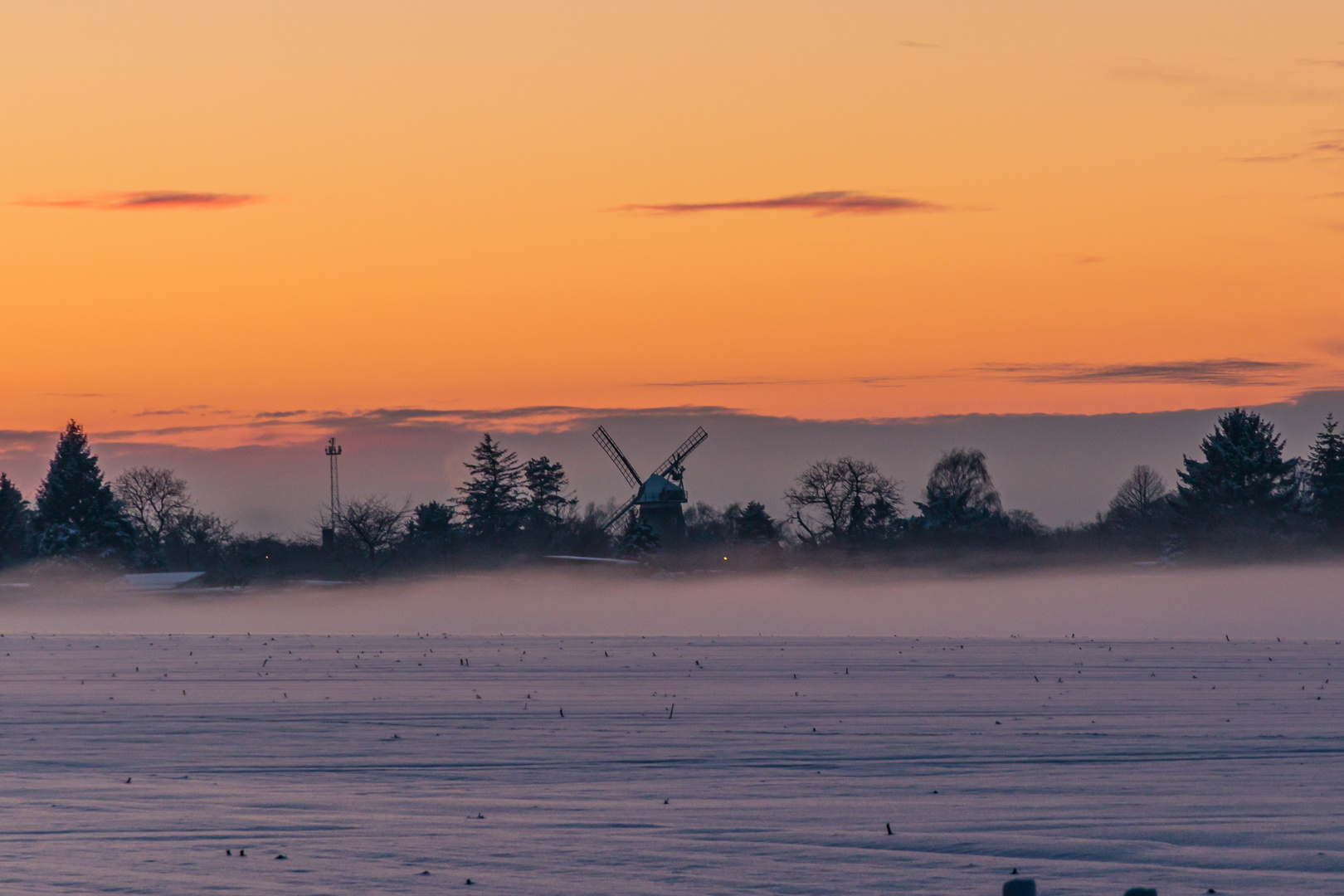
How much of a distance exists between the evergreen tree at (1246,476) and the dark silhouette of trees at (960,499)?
73.1ft

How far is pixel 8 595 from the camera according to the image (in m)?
104

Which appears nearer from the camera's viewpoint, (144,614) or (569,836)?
(569,836)

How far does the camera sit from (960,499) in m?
111

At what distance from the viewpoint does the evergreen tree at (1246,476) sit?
87.8 m

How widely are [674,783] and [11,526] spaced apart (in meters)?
108

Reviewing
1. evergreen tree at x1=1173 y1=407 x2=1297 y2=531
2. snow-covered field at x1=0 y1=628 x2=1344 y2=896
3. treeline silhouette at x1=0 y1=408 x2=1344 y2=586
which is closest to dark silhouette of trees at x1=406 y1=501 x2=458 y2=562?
treeline silhouette at x1=0 y1=408 x2=1344 y2=586

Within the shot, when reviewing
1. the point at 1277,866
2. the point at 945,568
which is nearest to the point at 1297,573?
the point at 945,568

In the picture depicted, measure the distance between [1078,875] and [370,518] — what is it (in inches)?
4756

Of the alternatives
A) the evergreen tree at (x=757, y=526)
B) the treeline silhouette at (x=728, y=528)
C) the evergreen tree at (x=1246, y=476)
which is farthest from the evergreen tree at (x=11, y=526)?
the evergreen tree at (x=1246, y=476)

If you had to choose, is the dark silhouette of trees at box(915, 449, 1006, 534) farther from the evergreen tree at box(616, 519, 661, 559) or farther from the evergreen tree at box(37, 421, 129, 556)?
the evergreen tree at box(37, 421, 129, 556)

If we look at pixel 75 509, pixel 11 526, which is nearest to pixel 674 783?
pixel 75 509

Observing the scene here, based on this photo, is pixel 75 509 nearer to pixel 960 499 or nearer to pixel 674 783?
pixel 960 499

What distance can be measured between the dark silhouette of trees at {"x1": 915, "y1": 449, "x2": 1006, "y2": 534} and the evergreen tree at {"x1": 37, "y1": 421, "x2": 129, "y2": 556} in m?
58.1

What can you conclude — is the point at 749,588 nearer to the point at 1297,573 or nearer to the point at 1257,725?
the point at 1297,573
